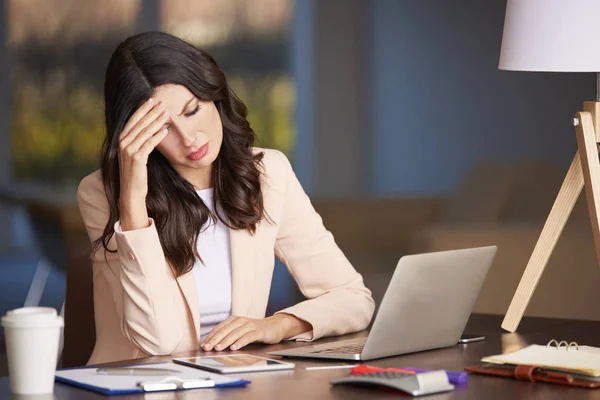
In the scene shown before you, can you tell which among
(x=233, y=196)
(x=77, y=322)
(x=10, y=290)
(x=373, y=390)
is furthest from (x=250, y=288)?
(x=10, y=290)

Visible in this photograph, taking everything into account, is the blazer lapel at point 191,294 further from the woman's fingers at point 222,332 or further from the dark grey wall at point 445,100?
the dark grey wall at point 445,100

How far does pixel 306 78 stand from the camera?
4078 millimetres

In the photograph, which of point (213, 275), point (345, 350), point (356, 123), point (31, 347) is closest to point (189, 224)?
point (213, 275)

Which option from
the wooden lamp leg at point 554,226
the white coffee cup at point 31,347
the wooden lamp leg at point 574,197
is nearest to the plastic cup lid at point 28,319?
the white coffee cup at point 31,347

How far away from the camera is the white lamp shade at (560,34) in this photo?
228 cm

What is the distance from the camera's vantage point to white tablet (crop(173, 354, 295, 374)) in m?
1.67

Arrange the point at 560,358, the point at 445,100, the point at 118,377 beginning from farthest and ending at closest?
the point at 445,100
the point at 560,358
the point at 118,377

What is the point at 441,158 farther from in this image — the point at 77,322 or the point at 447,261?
the point at 447,261

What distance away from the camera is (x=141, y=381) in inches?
61.7

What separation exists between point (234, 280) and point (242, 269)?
3 cm

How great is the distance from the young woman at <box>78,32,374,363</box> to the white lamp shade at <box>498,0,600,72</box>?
64cm

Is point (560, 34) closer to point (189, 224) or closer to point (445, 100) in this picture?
point (189, 224)

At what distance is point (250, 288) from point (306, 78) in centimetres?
178

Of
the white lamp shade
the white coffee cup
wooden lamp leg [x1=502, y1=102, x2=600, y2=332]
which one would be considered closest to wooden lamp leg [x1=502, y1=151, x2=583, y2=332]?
wooden lamp leg [x1=502, y1=102, x2=600, y2=332]
